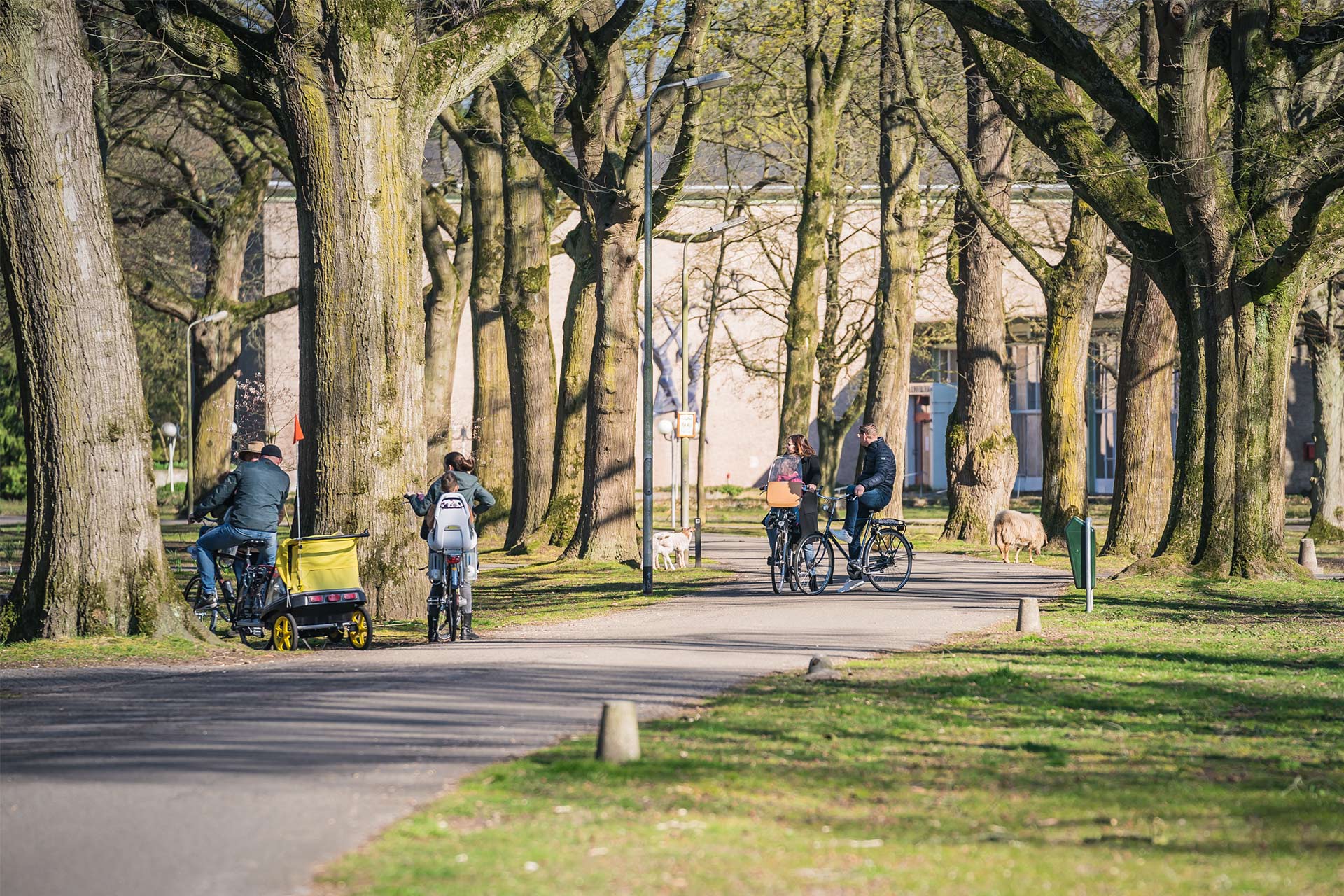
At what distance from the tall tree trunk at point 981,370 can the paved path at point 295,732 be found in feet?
41.7

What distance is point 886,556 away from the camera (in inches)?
765

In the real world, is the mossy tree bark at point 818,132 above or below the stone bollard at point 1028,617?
above

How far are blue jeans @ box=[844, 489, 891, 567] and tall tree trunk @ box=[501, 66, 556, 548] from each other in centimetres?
804

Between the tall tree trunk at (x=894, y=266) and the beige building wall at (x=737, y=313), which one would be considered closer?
the tall tree trunk at (x=894, y=266)

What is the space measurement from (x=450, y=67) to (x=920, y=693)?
9.14 meters

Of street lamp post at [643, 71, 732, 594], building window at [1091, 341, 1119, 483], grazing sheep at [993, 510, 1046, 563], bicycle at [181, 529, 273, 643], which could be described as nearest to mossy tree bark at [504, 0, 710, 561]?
street lamp post at [643, 71, 732, 594]

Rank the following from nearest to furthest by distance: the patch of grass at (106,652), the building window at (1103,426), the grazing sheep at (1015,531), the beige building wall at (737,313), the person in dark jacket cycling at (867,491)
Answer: the patch of grass at (106,652), the person in dark jacket cycling at (867,491), the grazing sheep at (1015,531), the beige building wall at (737,313), the building window at (1103,426)

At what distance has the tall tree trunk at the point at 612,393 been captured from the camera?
23.0 m

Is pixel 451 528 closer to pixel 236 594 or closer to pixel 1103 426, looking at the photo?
pixel 236 594

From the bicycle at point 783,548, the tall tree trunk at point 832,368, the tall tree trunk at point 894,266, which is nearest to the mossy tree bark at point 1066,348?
the tall tree trunk at point 894,266

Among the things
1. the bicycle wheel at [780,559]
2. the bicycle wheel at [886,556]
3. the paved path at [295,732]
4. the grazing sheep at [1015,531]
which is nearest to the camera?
the paved path at [295,732]

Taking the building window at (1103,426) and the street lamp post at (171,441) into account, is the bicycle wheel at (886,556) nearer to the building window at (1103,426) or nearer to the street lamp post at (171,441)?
the building window at (1103,426)

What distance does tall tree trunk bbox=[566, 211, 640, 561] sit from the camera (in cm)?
2297

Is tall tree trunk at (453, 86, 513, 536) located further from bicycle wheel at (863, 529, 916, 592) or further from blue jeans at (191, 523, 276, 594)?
→ blue jeans at (191, 523, 276, 594)
